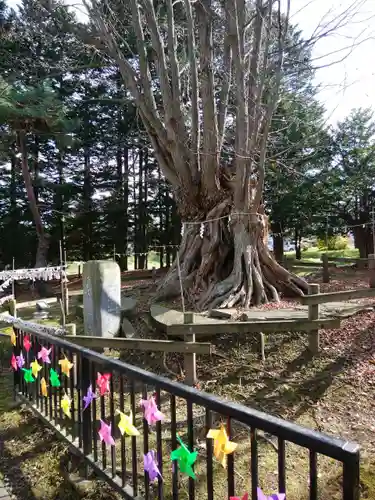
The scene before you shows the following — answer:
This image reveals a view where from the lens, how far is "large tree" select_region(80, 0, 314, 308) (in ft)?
23.9

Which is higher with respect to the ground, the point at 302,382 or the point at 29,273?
the point at 29,273

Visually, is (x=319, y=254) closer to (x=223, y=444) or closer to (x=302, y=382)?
(x=302, y=382)

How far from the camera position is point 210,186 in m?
8.55

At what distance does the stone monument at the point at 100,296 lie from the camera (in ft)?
20.1

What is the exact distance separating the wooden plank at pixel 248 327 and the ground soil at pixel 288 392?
23.4 inches

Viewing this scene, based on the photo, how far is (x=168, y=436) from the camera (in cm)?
423

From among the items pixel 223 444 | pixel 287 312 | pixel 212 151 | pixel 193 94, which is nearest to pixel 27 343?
pixel 223 444

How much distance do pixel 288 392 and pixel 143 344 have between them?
209cm

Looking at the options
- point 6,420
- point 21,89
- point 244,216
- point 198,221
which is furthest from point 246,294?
point 21,89

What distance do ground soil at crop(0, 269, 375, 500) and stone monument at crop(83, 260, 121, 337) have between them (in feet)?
2.23

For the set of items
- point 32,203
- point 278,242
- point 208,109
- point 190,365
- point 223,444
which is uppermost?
point 208,109

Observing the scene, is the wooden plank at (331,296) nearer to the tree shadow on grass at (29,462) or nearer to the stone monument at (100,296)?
the stone monument at (100,296)

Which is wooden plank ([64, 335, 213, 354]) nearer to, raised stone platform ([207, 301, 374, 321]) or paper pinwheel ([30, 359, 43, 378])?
paper pinwheel ([30, 359, 43, 378])

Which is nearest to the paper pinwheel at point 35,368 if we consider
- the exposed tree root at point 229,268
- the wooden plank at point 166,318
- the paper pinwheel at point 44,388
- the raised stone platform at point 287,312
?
the paper pinwheel at point 44,388
